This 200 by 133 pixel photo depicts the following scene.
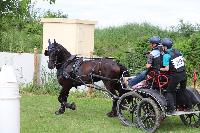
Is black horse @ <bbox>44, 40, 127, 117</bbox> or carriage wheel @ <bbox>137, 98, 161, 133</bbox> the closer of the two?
carriage wheel @ <bbox>137, 98, 161, 133</bbox>

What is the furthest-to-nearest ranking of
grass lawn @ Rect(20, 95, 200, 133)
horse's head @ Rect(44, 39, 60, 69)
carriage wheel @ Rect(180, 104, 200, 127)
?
horse's head @ Rect(44, 39, 60, 69) → carriage wheel @ Rect(180, 104, 200, 127) → grass lawn @ Rect(20, 95, 200, 133)

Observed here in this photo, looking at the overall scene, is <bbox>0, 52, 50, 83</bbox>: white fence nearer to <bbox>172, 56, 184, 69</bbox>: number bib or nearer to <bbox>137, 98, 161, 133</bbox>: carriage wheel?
<bbox>137, 98, 161, 133</bbox>: carriage wheel

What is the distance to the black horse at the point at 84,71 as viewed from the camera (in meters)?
14.0

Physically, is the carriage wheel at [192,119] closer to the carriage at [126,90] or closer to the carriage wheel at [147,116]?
the carriage at [126,90]

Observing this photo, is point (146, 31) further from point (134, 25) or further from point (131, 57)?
point (131, 57)

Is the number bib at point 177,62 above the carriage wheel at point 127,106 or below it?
above

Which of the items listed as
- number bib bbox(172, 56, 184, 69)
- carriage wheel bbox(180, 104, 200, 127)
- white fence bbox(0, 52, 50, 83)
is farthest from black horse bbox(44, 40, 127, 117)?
white fence bbox(0, 52, 50, 83)

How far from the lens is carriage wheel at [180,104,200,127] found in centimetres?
1270

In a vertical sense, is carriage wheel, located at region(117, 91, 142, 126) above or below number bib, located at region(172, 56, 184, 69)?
below

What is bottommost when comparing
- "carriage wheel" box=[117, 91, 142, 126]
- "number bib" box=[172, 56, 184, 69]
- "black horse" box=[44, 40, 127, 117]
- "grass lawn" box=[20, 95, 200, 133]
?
"grass lawn" box=[20, 95, 200, 133]

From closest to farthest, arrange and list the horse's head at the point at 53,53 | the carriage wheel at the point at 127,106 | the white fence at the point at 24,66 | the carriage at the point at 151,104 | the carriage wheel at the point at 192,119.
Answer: the carriage at the point at 151,104, the carriage wheel at the point at 127,106, the carriage wheel at the point at 192,119, the horse's head at the point at 53,53, the white fence at the point at 24,66

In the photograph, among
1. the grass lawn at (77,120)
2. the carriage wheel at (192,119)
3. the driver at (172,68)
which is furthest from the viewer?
the carriage wheel at (192,119)

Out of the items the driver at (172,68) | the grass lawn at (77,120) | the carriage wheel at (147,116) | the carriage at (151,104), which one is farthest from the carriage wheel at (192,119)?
the carriage wheel at (147,116)

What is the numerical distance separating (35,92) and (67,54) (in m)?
5.75
